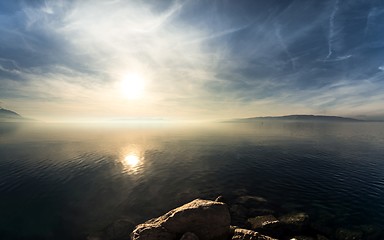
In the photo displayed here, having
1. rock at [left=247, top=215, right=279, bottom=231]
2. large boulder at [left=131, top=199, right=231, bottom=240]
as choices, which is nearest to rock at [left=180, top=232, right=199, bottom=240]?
large boulder at [left=131, top=199, right=231, bottom=240]

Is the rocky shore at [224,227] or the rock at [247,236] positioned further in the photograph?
the rocky shore at [224,227]

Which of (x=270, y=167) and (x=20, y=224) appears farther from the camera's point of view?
(x=270, y=167)

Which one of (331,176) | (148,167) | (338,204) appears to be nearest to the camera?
(338,204)

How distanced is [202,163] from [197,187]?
784 inches

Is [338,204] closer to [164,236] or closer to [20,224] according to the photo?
[164,236]

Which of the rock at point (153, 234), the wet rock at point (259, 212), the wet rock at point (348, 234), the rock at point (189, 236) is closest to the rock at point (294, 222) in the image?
the wet rock at point (259, 212)

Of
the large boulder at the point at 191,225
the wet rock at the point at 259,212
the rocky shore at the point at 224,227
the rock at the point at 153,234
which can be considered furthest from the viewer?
the wet rock at the point at 259,212

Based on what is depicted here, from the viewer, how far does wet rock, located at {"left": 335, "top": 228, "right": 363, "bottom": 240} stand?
20972 millimetres

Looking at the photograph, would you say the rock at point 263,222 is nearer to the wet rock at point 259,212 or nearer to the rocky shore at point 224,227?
the rocky shore at point 224,227

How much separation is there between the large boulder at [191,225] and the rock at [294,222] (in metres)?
Result: 9.26

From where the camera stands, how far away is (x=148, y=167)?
54719mm

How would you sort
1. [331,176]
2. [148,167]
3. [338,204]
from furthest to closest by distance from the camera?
[148,167] < [331,176] < [338,204]

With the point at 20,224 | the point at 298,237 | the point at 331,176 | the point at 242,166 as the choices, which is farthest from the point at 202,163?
the point at 20,224

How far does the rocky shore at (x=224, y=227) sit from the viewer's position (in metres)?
18.5
